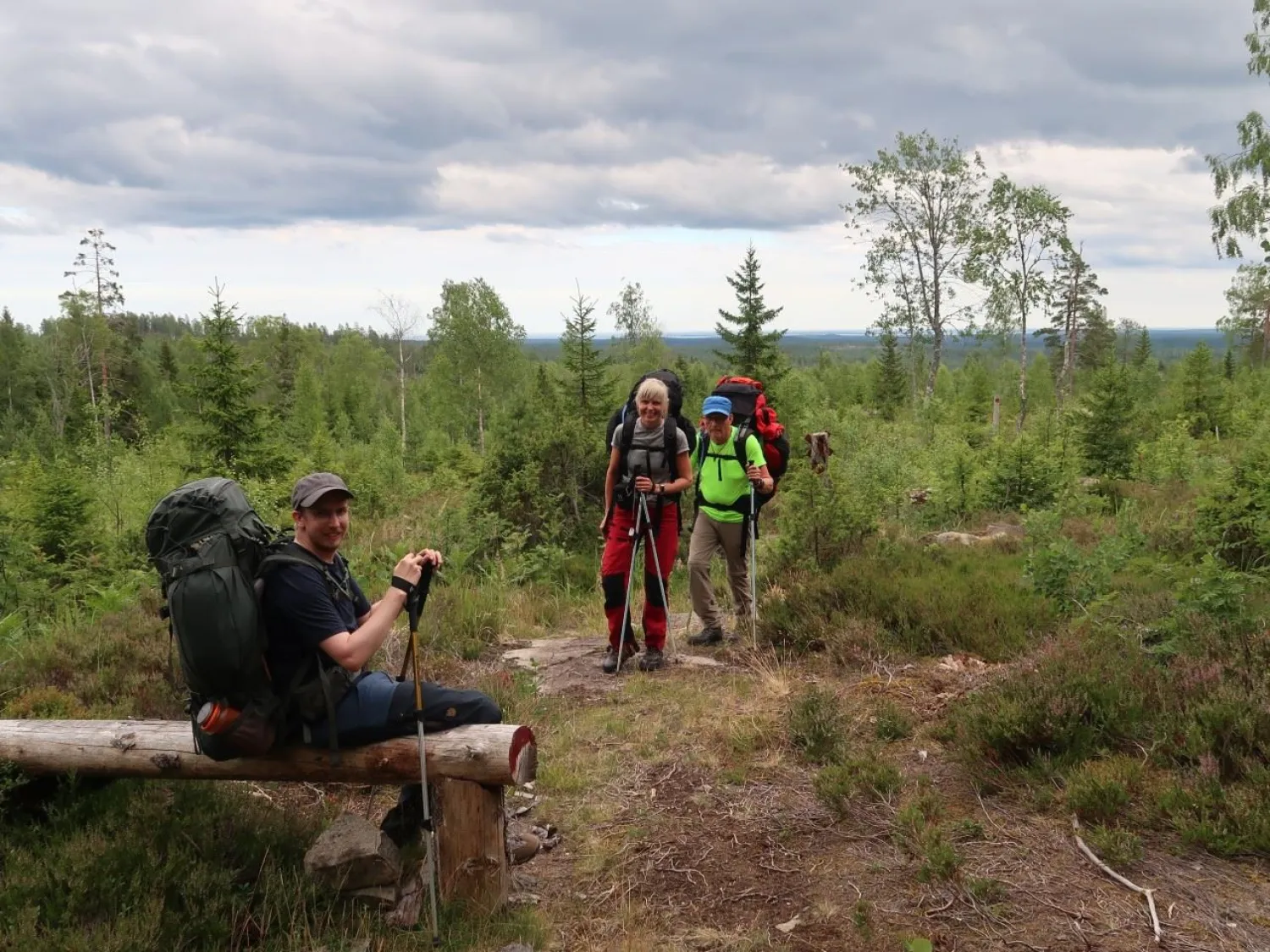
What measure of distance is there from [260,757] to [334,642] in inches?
31.9

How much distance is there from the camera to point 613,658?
714 centimetres

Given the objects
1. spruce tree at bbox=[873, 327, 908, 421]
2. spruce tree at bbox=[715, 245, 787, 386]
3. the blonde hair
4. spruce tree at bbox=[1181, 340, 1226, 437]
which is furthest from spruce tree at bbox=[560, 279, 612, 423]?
spruce tree at bbox=[873, 327, 908, 421]

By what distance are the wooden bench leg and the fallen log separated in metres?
0.07

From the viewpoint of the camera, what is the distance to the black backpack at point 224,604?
3164 millimetres

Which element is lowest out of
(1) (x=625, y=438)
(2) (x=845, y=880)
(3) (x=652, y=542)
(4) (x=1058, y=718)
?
(2) (x=845, y=880)

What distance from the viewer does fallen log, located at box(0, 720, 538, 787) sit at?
3676 millimetres

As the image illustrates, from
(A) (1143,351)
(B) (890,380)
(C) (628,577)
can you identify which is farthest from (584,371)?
(A) (1143,351)

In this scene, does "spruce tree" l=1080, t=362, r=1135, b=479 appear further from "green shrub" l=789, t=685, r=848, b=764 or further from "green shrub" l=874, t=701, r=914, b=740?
"green shrub" l=789, t=685, r=848, b=764

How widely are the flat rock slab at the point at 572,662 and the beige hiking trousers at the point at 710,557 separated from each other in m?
0.45

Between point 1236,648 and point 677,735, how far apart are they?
10.9ft

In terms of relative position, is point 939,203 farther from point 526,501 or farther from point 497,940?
point 497,940

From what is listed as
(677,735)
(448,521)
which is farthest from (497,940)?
(448,521)

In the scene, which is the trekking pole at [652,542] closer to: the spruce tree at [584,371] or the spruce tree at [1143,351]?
the spruce tree at [584,371]

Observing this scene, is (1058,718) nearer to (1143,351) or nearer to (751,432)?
(751,432)
